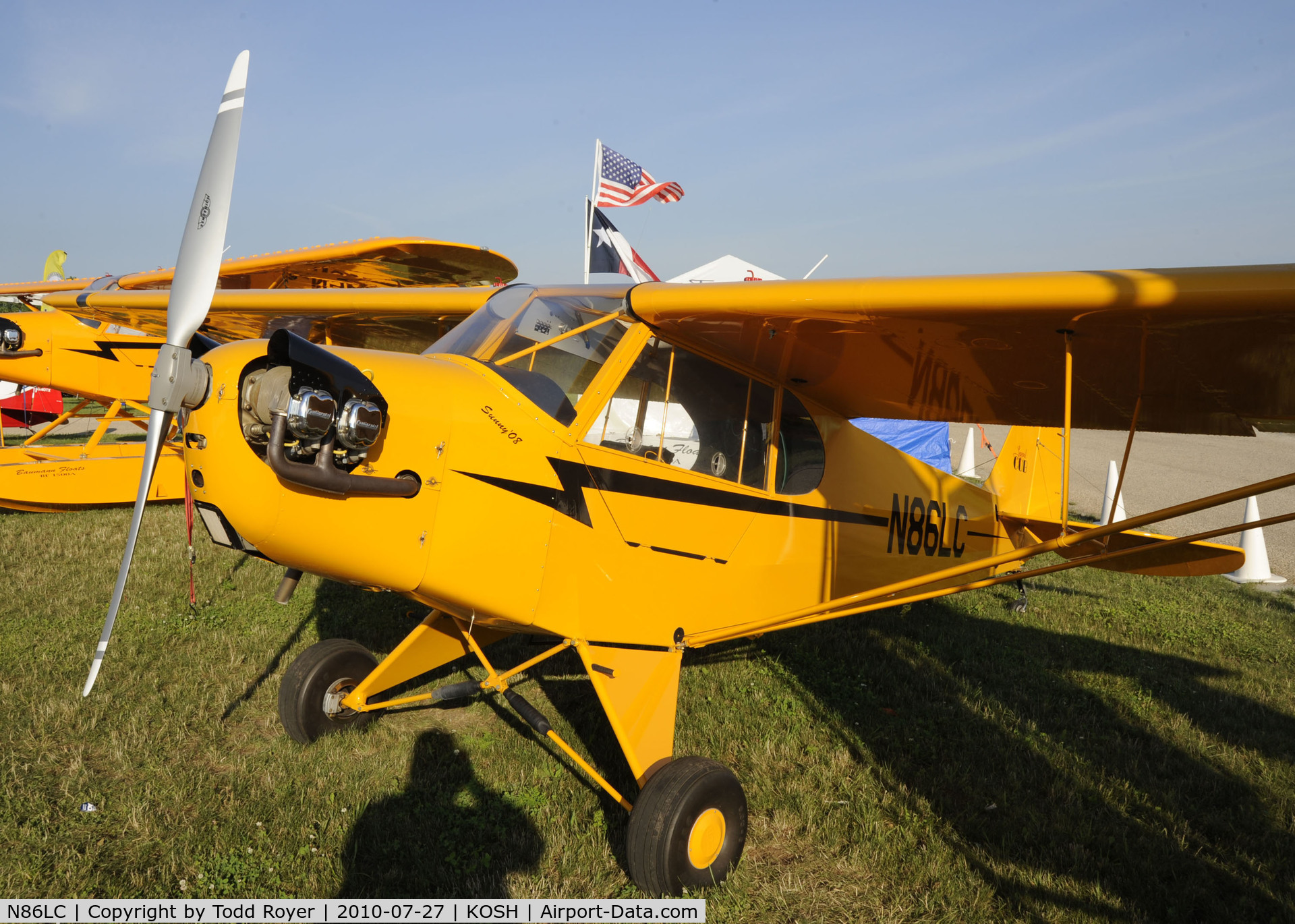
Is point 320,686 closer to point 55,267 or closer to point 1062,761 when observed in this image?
point 1062,761

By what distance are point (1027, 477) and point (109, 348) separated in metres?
10.5

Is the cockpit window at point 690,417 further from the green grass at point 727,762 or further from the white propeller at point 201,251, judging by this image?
the green grass at point 727,762

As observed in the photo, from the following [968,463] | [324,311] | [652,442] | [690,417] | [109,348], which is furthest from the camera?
[968,463]

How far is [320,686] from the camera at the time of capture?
13.8 feet

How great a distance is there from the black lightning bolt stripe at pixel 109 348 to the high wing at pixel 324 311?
1426mm

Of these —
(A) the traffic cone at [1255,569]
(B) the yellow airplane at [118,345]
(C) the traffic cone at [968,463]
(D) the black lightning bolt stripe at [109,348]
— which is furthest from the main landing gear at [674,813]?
(C) the traffic cone at [968,463]

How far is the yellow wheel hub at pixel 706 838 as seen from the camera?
3.26 metres

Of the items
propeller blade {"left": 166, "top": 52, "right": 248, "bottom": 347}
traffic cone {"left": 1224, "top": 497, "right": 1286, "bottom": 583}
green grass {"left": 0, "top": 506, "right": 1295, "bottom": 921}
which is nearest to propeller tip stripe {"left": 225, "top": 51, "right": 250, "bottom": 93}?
propeller blade {"left": 166, "top": 52, "right": 248, "bottom": 347}

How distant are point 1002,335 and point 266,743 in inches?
169

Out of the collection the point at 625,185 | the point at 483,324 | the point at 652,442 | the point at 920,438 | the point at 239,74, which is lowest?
the point at 652,442

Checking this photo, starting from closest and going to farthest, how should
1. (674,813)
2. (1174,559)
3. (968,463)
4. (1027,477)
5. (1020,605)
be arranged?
(674,813) < (1174,559) < (1027,477) < (1020,605) < (968,463)

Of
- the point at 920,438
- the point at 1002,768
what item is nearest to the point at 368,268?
the point at 1002,768

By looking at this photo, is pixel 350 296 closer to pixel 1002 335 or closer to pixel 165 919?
pixel 165 919

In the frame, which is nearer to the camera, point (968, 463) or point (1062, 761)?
point (1062, 761)
